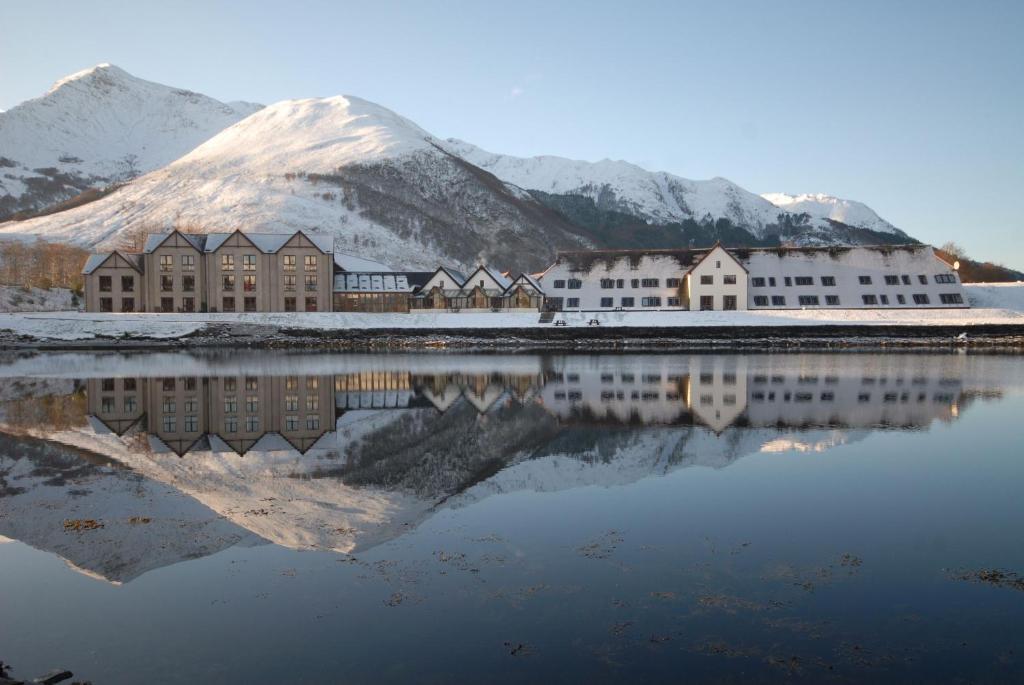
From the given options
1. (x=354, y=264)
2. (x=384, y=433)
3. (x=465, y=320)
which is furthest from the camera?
(x=354, y=264)

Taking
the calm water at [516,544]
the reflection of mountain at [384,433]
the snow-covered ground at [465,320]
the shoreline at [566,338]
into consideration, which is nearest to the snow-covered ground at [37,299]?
the snow-covered ground at [465,320]

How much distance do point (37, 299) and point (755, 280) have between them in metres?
94.1

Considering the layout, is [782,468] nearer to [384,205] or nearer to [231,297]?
[231,297]

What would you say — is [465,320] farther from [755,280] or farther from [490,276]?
[755,280]

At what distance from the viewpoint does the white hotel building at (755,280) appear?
73312 millimetres

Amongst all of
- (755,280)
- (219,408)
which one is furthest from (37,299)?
(755,280)

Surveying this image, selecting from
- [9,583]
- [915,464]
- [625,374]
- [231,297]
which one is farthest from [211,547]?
[231,297]

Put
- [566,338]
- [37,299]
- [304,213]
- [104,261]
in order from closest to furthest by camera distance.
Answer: [566,338], [104,261], [37,299], [304,213]

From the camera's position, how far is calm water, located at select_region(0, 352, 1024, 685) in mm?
7562

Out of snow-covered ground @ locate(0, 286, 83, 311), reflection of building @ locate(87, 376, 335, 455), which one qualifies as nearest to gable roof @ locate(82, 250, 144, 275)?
snow-covered ground @ locate(0, 286, 83, 311)

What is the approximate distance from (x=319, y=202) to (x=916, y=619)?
571 feet

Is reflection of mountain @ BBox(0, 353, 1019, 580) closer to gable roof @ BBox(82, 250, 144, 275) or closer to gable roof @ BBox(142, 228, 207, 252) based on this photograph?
gable roof @ BBox(142, 228, 207, 252)

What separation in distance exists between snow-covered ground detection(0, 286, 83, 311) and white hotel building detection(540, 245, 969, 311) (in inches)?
2739

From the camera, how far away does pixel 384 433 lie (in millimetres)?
20406
